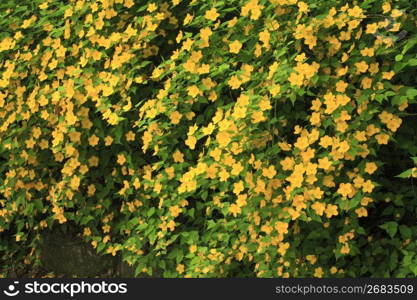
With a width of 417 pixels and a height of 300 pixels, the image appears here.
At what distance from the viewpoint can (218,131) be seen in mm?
3250

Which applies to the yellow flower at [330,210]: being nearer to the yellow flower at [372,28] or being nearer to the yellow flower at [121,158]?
the yellow flower at [372,28]

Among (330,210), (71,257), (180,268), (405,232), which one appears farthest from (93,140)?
(405,232)

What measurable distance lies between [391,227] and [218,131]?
85cm

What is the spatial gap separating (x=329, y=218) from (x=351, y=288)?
1.01 feet

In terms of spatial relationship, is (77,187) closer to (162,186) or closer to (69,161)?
(69,161)

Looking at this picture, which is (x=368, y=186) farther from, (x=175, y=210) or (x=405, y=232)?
(x=175, y=210)

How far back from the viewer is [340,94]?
9.65 feet

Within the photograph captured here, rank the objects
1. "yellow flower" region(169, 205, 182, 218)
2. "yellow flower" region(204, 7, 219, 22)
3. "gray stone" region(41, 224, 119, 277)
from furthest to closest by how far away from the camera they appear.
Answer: "gray stone" region(41, 224, 119, 277)
"yellow flower" region(169, 205, 182, 218)
"yellow flower" region(204, 7, 219, 22)

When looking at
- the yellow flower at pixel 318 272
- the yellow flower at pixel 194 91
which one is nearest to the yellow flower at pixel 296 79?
the yellow flower at pixel 194 91

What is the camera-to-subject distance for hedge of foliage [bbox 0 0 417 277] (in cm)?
295

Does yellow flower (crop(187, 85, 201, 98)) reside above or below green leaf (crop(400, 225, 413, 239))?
above

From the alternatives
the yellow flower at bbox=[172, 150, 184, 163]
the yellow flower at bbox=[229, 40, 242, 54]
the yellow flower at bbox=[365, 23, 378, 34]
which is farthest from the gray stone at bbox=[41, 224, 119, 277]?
the yellow flower at bbox=[365, 23, 378, 34]

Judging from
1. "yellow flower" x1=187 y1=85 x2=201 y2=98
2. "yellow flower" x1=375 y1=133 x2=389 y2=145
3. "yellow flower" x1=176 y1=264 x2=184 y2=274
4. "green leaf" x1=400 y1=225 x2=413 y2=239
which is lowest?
"yellow flower" x1=176 y1=264 x2=184 y2=274

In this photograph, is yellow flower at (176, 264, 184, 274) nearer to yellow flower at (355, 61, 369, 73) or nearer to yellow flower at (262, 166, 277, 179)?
yellow flower at (262, 166, 277, 179)
